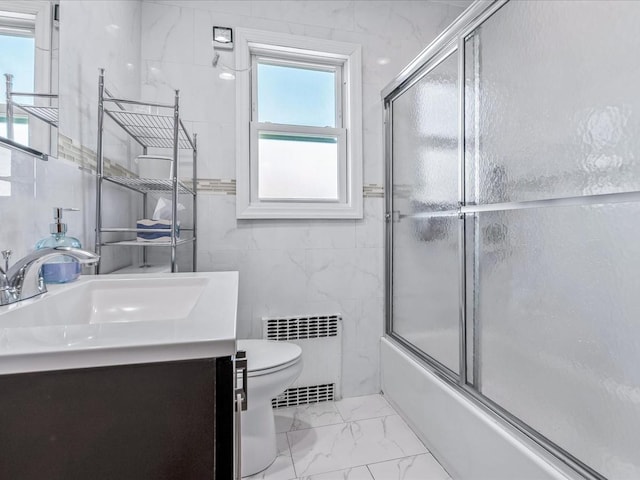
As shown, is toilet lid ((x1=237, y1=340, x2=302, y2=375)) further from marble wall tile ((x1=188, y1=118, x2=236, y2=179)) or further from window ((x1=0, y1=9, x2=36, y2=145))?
window ((x1=0, y1=9, x2=36, y2=145))

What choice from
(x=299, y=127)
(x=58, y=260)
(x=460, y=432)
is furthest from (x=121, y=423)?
(x=299, y=127)

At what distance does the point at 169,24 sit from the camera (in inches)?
71.5

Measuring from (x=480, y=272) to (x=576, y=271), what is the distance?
368mm

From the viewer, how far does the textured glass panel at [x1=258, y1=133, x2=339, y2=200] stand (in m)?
2.02

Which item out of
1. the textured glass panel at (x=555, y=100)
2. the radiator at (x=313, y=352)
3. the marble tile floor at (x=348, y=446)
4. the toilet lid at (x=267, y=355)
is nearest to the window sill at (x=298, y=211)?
the radiator at (x=313, y=352)

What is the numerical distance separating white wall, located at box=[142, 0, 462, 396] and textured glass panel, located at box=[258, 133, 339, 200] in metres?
0.19

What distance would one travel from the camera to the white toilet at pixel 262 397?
1.34 m

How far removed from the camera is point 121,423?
436 millimetres

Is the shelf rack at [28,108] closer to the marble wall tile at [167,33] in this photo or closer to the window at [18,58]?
the window at [18,58]

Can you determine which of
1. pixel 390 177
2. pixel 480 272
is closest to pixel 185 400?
pixel 480 272

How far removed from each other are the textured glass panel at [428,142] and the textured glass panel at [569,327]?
0.33m

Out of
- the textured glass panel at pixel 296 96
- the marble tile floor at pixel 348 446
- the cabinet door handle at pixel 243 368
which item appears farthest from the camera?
the textured glass panel at pixel 296 96

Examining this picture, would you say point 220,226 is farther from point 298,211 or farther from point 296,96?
point 296,96

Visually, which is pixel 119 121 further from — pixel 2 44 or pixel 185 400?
pixel 185 400
